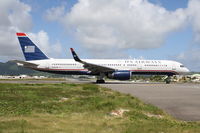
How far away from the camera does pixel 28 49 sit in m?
44.7

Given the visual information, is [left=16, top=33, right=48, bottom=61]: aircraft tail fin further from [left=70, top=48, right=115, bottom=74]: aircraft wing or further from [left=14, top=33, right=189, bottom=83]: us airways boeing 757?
[left=70, top=48, right=115, bottom=74]: aircraft wing

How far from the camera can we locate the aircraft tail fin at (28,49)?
44.6 metres

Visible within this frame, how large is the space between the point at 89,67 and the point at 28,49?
1119 cm

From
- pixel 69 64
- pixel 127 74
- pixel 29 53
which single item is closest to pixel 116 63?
pixel 127 74

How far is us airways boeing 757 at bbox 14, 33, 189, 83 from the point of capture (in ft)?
140

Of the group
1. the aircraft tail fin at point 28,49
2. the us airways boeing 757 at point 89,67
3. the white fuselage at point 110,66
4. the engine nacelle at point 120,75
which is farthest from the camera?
the aircraft tail fin at point 28,49

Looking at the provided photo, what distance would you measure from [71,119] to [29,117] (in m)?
1.53

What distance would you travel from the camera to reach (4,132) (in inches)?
284

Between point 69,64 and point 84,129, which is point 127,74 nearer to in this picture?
point 69,64

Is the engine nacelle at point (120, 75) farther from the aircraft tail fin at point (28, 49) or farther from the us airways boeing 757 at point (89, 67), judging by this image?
the aircraft tail fin at point (28, 49)

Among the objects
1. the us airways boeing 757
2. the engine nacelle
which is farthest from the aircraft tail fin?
the engine nacelle

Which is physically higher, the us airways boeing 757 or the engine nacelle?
the us airways boeing 757

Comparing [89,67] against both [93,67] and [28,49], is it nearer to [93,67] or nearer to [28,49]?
[93,67]

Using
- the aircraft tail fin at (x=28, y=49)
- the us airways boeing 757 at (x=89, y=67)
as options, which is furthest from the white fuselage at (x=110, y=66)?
the aircraft tail fin at (x=28, y=49)
